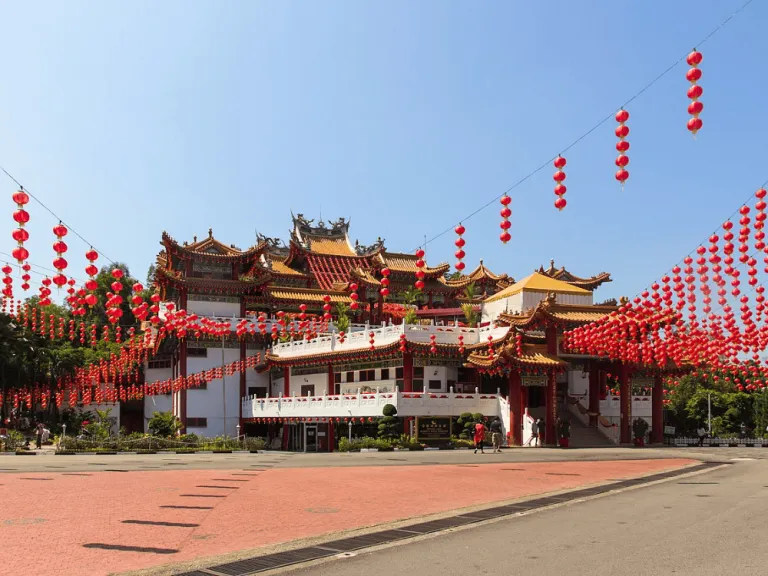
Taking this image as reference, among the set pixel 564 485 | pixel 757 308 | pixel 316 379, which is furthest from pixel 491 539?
pixel 316 379

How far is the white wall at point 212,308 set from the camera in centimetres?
5516

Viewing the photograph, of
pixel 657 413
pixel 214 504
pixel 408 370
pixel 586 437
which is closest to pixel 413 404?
pixel 408 370

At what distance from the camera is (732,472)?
22.2 m

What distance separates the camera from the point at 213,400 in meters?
53.8

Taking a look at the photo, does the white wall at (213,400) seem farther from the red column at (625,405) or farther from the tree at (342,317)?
the red column at (625,405)

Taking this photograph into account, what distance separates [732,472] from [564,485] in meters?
6.69

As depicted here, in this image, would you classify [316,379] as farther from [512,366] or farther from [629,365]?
[629,365]

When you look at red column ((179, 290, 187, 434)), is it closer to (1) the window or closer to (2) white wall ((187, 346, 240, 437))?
(2) white wall ((187, 346, 240, 437))

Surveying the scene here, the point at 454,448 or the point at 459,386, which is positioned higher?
the point at 459,386

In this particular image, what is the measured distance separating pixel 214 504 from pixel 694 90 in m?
11.3

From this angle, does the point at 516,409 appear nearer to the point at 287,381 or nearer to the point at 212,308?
the point at 287,381

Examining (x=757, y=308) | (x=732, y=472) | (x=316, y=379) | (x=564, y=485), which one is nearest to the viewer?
(x=564, y=485)

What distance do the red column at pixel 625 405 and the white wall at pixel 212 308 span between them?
27.3 metres

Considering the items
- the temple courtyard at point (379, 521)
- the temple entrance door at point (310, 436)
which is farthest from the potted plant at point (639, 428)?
the temple courtyard at point (379, 521)
